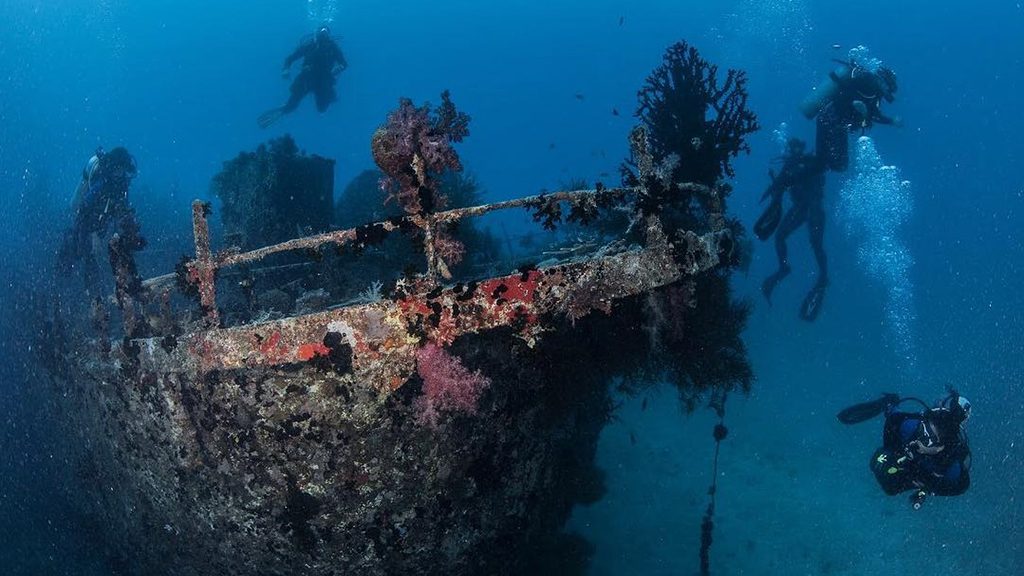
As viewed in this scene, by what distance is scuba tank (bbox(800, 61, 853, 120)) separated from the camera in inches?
493

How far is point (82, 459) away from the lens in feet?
23.0

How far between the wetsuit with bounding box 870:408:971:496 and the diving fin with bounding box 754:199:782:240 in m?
3.91

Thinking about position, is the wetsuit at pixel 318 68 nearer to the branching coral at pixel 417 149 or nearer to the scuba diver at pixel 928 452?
the branching coral at pixel 417 149

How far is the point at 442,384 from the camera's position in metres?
4.14

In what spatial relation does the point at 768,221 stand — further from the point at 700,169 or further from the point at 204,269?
the point at 204,269

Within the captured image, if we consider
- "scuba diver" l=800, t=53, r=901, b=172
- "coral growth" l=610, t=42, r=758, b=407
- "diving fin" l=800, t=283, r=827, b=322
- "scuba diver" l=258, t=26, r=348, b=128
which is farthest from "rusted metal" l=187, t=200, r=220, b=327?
"diving fin" l=800, t=283, r=827, b=322

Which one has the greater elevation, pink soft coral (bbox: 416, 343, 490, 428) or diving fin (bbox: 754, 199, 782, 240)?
diving fin (bbox: 754, 199, 782, 240)

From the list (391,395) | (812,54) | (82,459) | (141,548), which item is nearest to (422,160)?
(391,395)

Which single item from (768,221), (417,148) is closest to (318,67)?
(768,221)

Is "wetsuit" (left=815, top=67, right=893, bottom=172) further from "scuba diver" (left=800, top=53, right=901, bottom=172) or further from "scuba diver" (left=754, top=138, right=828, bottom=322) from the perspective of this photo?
"scuba diver" (left=754, top=138, right=828, bottom=322)

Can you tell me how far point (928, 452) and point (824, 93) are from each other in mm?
8080

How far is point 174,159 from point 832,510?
124m

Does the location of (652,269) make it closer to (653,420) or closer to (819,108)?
(819,108)

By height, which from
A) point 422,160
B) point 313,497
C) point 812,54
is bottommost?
point 313,497
